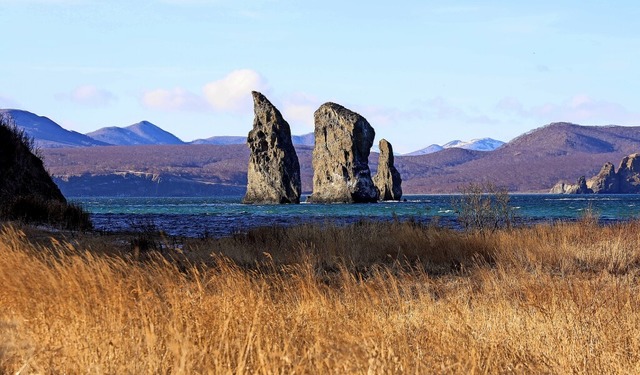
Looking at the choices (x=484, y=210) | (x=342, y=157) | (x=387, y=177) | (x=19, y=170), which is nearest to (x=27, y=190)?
(x=19, y=170)

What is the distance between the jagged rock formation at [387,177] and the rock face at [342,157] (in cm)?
1145

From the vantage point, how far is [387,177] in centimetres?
13088

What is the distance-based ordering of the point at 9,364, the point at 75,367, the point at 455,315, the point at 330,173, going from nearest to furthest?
the point at 75,367 < the point at 9,364 < the point at 455,315 < the point at 330,173

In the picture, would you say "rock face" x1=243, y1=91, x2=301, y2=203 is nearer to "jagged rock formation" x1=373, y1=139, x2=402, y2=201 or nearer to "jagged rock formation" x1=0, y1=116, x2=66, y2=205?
"jagged rock formation" x1=373, y1=139, x2=402, y2=201

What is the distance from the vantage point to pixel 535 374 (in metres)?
5.14

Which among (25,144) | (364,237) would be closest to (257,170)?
(25,144)

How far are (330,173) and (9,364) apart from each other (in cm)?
11107

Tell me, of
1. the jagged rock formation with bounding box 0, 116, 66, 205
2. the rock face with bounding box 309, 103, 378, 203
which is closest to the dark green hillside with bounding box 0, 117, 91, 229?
the jagged rock formation with bounding box 0, 116, 66, 205

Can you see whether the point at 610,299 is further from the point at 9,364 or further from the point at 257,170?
the point at 257,170

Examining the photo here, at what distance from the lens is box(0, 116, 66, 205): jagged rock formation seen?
2897 centimetres

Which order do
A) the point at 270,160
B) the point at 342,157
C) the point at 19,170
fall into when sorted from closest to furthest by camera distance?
the point at 19,170 < the point at 342,157 < the point at 270,160

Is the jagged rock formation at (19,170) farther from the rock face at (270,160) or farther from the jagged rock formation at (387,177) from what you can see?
the jagged rock formation at (387,177)

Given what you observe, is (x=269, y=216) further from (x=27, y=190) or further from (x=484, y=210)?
(x=484, y=210)

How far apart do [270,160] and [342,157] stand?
1083cm
